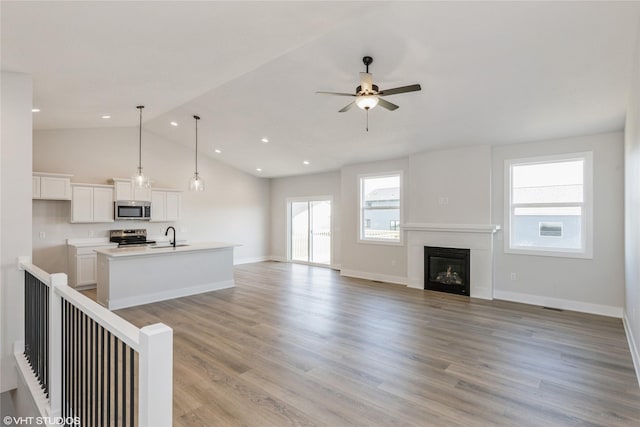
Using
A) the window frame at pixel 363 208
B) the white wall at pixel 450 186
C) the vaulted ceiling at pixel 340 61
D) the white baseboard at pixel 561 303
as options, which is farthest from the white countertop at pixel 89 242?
the white baseboard at pixel 561 303

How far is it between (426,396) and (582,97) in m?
3.88

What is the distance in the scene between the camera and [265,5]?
8.13 feet

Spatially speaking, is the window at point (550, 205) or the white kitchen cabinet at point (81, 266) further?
the white kitchen cabinet at point (81, 266)

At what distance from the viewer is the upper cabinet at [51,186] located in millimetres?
5703

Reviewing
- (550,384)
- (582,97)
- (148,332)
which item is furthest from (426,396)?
(582,97)

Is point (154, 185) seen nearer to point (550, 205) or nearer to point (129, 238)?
point (129, 238)

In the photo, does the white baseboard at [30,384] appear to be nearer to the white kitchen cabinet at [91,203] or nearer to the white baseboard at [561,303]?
the white kitchen cabinet at [91,203]

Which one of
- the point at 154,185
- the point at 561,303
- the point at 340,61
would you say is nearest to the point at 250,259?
the point at 154,185

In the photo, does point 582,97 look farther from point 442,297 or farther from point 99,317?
point 99,317

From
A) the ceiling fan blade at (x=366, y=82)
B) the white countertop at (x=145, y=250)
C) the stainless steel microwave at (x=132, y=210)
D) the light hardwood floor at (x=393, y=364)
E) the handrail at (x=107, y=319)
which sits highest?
the ceiling fan blade at (x=366, y=82)

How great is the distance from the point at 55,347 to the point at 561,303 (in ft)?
20.7

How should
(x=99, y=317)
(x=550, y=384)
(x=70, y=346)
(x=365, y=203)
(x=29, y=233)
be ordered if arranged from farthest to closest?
(x=365, y=203)
(x=29, y=233)
(x=550, y=384)
(x=70, y=346)
(x=99, y=317)

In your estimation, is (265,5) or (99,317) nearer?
(99,317)

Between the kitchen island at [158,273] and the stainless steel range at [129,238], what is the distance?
4.46 feet
